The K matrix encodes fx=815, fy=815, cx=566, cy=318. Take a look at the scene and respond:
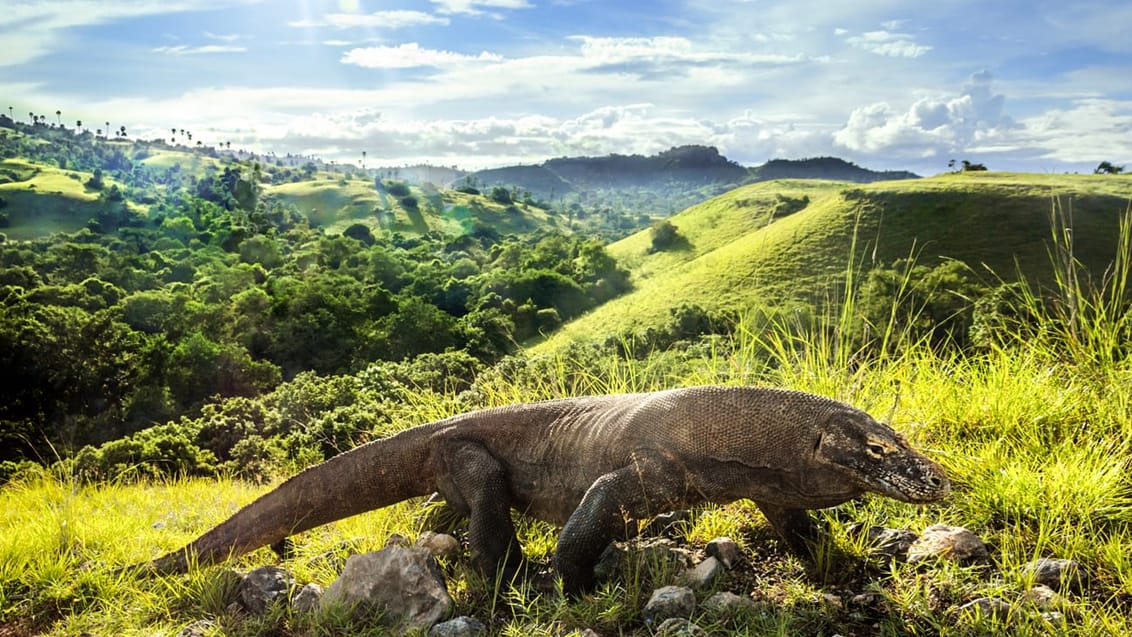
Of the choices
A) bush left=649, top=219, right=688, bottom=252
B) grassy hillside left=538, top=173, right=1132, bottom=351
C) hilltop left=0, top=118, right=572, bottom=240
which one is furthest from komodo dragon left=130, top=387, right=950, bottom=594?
hilltop left=0, top=118, right=572, bottom=240

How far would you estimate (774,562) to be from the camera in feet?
13.0

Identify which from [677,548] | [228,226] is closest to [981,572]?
[677,548]

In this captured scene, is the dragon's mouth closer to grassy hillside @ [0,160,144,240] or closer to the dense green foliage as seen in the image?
the dense green foliage

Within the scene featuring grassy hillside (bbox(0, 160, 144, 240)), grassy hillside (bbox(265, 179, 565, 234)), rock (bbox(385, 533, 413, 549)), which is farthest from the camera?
grassy hillside (bbox(265, 179, 565, 234))

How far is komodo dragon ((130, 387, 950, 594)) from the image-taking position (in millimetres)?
3500

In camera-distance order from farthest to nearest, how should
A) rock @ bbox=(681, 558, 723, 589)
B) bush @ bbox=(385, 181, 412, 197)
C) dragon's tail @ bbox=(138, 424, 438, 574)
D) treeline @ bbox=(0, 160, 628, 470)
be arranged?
bush @ bbox=(385, 181, 412, 197) < treeline @ bbox=(0, 160, 628, 470) < dragon's tail @ bbox=(138, 424, 438, 574) < rock @ bbox=(681, 558, 723, 589)

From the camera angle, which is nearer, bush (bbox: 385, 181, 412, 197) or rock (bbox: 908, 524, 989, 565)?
rock (bbox: 908, 524, 989, 565)

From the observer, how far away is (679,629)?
3191 millimetres

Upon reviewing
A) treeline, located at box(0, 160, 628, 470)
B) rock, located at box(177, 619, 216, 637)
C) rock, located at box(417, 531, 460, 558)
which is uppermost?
rock, located at box(417, 531, 460, 558)

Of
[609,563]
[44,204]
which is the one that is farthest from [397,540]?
[44,204]

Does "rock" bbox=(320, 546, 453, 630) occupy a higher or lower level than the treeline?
higher

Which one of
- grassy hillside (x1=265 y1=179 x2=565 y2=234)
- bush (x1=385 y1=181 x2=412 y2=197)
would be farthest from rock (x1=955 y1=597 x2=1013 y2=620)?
bush (x1=385 y1=181 x2=412 y2=197)

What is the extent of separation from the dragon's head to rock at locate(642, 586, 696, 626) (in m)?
0.82

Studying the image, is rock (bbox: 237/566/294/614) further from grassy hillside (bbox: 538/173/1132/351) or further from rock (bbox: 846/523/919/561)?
grassy hillside (bbox: 538/173/1132/351)
